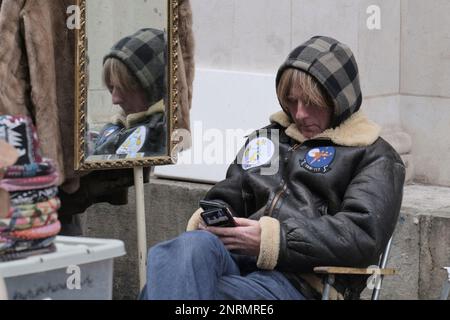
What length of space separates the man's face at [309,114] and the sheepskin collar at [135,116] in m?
0.82

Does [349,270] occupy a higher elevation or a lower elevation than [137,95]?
lower

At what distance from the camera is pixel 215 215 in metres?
3.86

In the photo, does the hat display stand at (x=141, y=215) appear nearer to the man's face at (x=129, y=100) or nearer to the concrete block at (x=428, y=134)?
the man's face at (x=129, y=100)

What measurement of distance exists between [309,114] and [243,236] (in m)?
0.53

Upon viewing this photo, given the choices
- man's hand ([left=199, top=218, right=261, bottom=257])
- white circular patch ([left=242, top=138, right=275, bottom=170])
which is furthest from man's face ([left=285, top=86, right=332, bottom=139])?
man's hand ([left=199, top=218, right=261, bottom=257])

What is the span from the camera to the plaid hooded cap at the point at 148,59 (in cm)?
463

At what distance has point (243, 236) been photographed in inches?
151

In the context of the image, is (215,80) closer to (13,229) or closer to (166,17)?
(166,17)

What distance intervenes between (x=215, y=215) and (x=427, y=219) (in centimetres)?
151

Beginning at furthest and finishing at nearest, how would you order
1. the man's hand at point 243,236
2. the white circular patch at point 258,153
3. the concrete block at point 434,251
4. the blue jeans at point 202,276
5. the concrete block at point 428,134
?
the concrete block at point 428,134 → the concrete block at point 434,251 → the white circular patch at point 258,153 → the man's hand at point 243,236 → the blue jeans at point 202,276

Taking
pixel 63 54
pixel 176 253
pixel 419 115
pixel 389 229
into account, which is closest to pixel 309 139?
pixel 389 229

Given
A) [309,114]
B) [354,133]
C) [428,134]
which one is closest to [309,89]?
[309,114]

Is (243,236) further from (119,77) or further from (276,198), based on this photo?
(119,77)

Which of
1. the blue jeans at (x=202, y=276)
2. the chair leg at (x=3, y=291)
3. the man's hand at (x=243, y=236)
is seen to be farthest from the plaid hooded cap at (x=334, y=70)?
the chair leg at (x=3, y=291)
